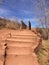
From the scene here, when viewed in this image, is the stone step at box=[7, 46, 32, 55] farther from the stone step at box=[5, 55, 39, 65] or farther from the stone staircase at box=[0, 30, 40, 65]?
the stone step at box=[5, 55, 39, 65]

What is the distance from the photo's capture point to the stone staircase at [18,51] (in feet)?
26.9

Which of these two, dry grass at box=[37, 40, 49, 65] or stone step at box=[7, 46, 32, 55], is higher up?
stone step at box=[7, 46, 32, 55]

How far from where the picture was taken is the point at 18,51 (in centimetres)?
877

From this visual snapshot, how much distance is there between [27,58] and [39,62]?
0.61m

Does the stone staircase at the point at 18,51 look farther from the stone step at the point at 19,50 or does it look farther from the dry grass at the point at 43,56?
the dry grass at the point at 43,56

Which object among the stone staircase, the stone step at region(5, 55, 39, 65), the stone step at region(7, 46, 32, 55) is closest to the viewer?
the stone step at region(5, 55, 39, 65)

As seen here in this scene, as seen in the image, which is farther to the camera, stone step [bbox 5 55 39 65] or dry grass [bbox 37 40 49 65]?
dry grass [bbox 37 40 49 65]

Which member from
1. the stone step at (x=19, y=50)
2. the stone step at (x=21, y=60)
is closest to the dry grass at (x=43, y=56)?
the stone step at (x=21, y=60)

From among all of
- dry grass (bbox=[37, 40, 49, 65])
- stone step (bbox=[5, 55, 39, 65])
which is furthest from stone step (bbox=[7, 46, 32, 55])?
dry grass (bbox=[37, 40, 49, 65])

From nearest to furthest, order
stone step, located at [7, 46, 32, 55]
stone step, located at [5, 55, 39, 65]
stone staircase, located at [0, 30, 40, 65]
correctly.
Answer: stone step, located at [5, 55, 39, 65]
stone staircase, located at [0, 30, 40, 65]
stone step, located at [7, 46, 32, 55]

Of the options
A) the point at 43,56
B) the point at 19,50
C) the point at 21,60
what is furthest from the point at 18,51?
the point at 43,56

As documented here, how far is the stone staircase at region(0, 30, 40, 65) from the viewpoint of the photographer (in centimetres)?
818

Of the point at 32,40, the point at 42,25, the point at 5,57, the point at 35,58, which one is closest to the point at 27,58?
the point at 35,58

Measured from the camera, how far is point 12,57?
8.40 meters
